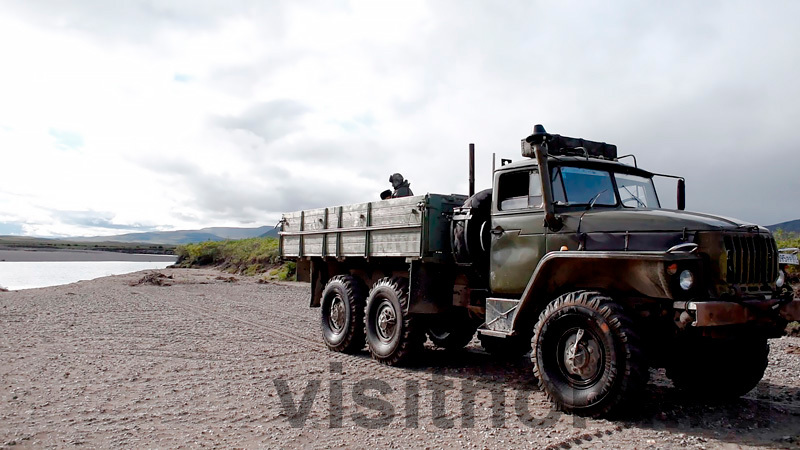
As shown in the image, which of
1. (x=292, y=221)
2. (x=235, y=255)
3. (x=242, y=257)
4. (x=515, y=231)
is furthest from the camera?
(x=235, y=255)

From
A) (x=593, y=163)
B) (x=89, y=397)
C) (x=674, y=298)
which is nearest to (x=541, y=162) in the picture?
(x=593, y=163)

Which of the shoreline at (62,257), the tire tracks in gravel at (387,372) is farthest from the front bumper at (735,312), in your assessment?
the shoreline at (62,257)

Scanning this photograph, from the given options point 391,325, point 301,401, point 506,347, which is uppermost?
point 391,325

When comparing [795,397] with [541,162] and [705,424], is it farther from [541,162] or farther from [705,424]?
[541,162]

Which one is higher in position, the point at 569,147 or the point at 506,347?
the point at 569,147

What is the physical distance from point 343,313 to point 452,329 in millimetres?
1774

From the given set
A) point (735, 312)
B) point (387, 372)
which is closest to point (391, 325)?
point (387, 372)

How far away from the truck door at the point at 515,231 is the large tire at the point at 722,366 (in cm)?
179

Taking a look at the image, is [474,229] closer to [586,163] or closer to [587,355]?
[586,163]

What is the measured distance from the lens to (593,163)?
726 centimetres

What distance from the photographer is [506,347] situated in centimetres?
905

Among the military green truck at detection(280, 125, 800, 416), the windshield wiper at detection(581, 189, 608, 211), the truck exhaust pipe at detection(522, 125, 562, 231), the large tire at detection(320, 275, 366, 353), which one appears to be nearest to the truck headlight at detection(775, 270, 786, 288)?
the military green truck at detection(280, 125, 800, 416)

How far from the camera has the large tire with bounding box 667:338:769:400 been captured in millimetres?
6289

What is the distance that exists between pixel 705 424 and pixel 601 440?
120 centimetres
